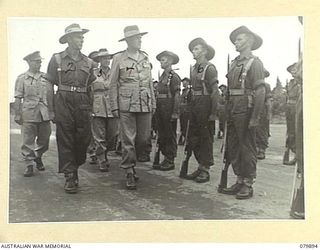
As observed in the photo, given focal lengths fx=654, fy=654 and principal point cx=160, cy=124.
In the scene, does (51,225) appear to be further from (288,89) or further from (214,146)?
(288,89)

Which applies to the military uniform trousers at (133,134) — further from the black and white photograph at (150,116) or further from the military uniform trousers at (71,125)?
the military uniform trousers at (71,125)

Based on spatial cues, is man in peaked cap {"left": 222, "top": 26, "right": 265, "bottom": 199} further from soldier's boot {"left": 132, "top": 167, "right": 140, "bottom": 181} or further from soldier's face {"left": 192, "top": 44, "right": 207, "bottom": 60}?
soldier's boot {"left": 132, "top": 167, "right": 140, "bottom": 181}

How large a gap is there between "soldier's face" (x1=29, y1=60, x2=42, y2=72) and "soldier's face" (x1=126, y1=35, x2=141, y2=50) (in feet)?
1.17

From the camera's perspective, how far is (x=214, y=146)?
260cm

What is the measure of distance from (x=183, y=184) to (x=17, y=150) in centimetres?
66

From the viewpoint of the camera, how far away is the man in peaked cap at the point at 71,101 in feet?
8.44

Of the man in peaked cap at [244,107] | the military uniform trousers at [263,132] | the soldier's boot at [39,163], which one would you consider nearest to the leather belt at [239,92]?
the man in peaked cap at [244,107]

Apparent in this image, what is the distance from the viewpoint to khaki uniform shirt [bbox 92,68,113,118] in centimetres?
261

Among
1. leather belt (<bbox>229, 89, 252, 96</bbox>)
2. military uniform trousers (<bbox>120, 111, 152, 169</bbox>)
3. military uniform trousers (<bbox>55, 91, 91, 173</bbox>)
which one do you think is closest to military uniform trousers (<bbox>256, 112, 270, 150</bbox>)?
leather belt (<bbox>229, 89, 252, 96</bbox>)

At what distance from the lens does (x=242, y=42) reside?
2535 millimetres

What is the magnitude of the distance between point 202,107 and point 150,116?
→ 214mm

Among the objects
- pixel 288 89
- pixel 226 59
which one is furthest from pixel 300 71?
pixel 226 59

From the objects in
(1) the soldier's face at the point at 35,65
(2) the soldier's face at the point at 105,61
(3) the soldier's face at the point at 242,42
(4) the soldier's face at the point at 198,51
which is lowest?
(1) the soldier's face at the point at 35,65

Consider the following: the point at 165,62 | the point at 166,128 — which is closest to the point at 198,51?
the point at 165,62
